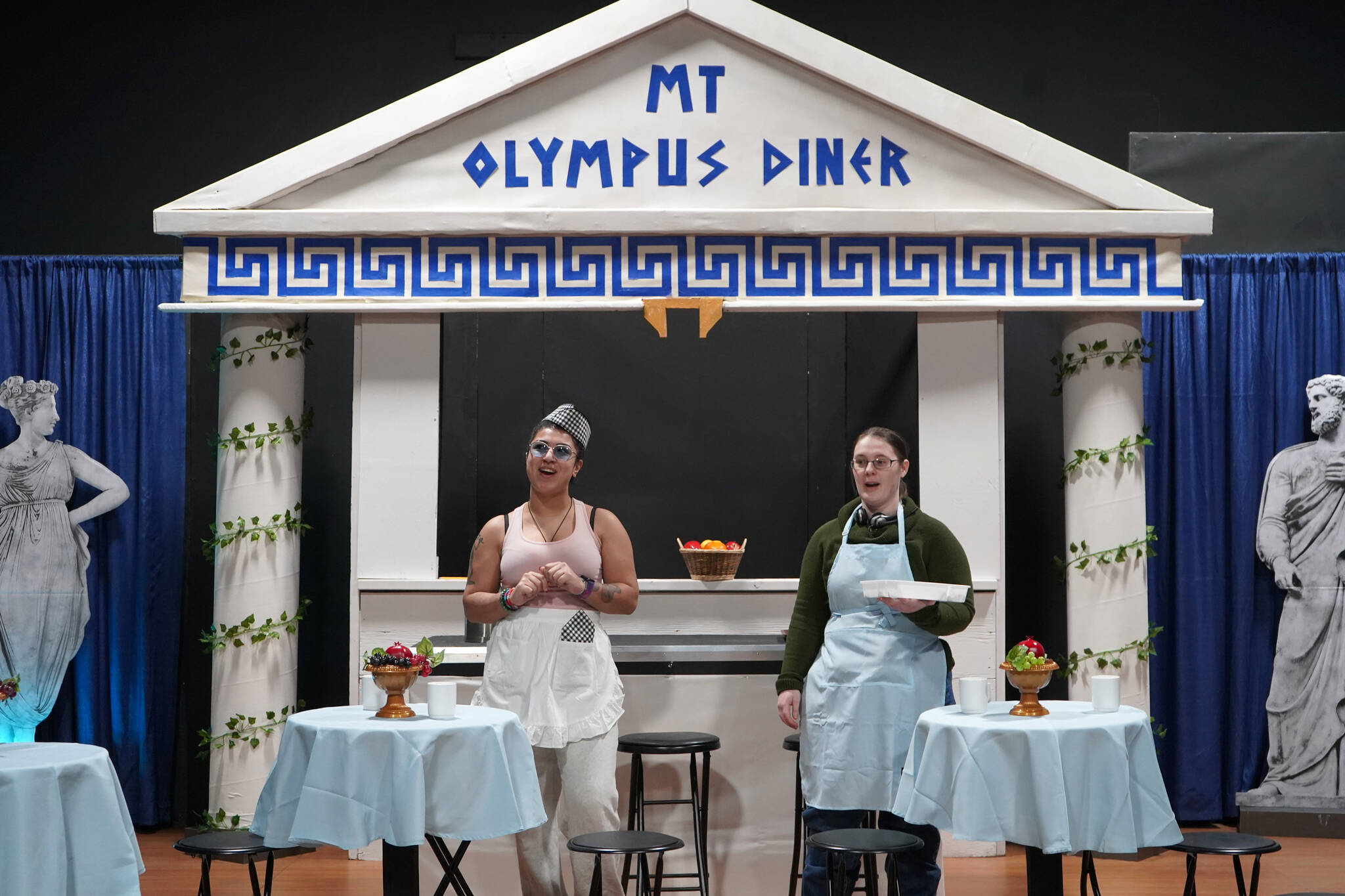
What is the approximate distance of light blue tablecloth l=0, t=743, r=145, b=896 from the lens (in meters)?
3.09

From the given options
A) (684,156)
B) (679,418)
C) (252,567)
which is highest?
(684,156)

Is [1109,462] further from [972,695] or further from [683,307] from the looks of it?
[972,695]

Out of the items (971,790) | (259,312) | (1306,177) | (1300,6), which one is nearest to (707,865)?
(971,790)

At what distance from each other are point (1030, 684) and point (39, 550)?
4638 mm

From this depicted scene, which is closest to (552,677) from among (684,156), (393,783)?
(393,783)

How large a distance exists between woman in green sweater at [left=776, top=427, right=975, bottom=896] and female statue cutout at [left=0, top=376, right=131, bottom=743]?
3769 millimetres

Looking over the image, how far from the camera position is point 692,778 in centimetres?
438

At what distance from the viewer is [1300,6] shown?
7.35 metres

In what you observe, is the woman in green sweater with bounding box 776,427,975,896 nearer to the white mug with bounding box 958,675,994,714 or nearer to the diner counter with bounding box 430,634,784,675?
the white mug with bounding box 958,675,994,714

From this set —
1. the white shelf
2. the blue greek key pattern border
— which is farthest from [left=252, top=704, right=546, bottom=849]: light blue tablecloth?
the blue greek key pattern border

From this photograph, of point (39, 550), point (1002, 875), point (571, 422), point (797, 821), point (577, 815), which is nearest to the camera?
point (577, 815)

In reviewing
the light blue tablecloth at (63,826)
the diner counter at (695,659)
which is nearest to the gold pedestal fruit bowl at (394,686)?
the light blue tablecloth at (63,826)

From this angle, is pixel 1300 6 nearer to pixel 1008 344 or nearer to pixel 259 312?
pixel 1008 344

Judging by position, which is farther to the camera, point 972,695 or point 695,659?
point 695,659
